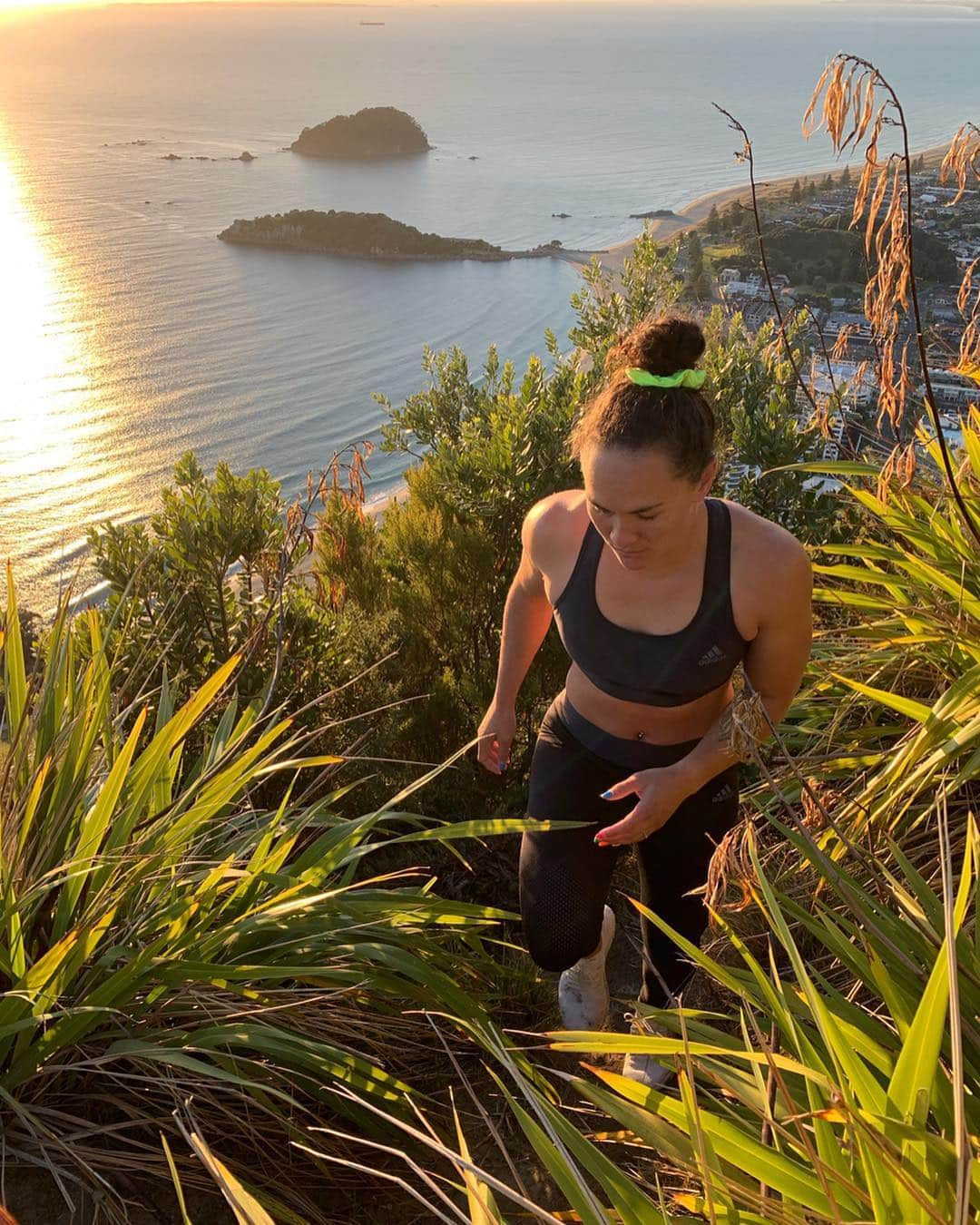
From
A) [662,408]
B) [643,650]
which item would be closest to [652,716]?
[643,650]

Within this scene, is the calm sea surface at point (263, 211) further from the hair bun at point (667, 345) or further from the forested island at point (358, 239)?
the hair bun at point (667, 345)

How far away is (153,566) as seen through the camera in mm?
3533

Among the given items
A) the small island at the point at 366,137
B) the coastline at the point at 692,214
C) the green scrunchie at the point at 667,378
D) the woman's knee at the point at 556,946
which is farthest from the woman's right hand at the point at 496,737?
the small island at the point at 366,137

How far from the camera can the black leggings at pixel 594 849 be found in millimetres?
2367

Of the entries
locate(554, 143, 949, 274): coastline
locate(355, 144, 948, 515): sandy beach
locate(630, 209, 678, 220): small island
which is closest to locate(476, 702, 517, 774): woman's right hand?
locate(355, 144, 948, 515): sandy beach

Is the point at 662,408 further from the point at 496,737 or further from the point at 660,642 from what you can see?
the point at 496,737

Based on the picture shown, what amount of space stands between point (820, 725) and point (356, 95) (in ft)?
154

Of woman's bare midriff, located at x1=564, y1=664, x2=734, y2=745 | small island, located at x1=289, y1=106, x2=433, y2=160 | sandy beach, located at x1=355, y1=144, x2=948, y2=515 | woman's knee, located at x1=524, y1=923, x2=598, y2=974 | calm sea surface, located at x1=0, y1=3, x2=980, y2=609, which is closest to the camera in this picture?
woman's bare midriff, located at x1=564, y1=664, x2=734, y2=745

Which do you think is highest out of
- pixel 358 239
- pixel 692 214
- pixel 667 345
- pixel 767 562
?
pixel 692 214

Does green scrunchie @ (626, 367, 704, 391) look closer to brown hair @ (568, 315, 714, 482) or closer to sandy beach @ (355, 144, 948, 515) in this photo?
brown hair @ (568, 315, 714, 482)

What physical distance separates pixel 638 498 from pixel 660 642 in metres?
0.35

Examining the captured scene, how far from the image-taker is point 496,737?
2566mm

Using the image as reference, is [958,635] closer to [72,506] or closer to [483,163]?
[72,506]

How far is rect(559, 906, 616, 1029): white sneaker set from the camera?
252cm
